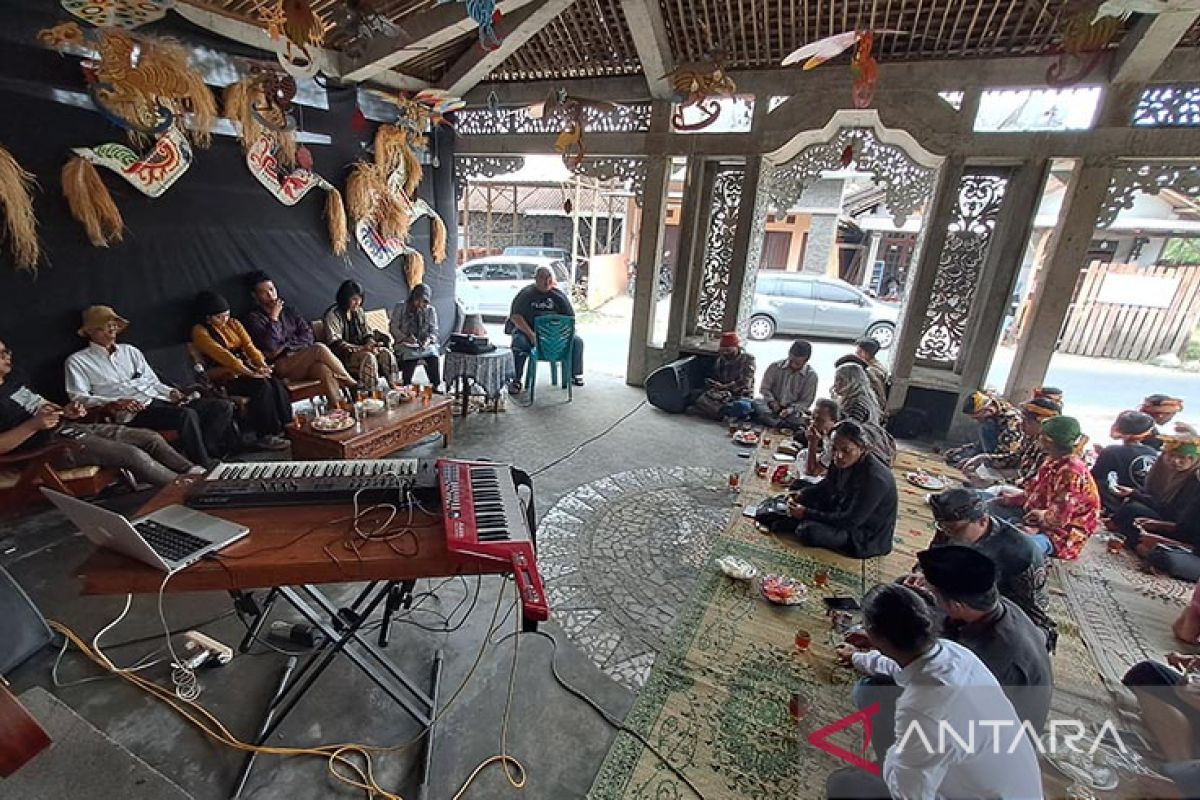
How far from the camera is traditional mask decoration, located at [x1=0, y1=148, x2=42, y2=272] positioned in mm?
3330

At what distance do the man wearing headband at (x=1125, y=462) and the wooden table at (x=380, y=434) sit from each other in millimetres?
5061

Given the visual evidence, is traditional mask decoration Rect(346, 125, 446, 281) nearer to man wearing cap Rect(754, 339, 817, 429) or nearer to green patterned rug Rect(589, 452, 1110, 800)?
man wearing cap Rect(754, 339, 817, 429)

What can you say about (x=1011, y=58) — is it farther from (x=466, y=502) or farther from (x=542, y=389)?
(x=466, y=502)

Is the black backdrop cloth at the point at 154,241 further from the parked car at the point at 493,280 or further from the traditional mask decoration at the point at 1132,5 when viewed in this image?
the traditional mask decoration at the point at 1132,5

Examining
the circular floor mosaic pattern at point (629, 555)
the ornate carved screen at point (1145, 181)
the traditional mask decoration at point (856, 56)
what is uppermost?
the traditional mask decoration at point (856, 56)

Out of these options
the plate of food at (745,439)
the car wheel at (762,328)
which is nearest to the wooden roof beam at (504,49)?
the plate of food at (745,439)

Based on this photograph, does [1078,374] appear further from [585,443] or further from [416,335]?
[416,335]

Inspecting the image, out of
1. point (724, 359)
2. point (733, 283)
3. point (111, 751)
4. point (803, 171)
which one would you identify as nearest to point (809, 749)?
point (111, 751)

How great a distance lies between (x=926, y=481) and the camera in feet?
13.1

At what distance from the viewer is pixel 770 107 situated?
5402mm

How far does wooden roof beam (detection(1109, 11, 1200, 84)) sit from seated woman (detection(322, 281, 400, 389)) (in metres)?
6.77

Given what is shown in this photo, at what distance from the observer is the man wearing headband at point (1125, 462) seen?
12.3 ft

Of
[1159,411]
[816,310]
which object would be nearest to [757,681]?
[1159,411]

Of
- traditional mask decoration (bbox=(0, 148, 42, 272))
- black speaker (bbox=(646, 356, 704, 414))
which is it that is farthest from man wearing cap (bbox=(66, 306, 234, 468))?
black speaker (bbox=(646, 356, 704, 414))
